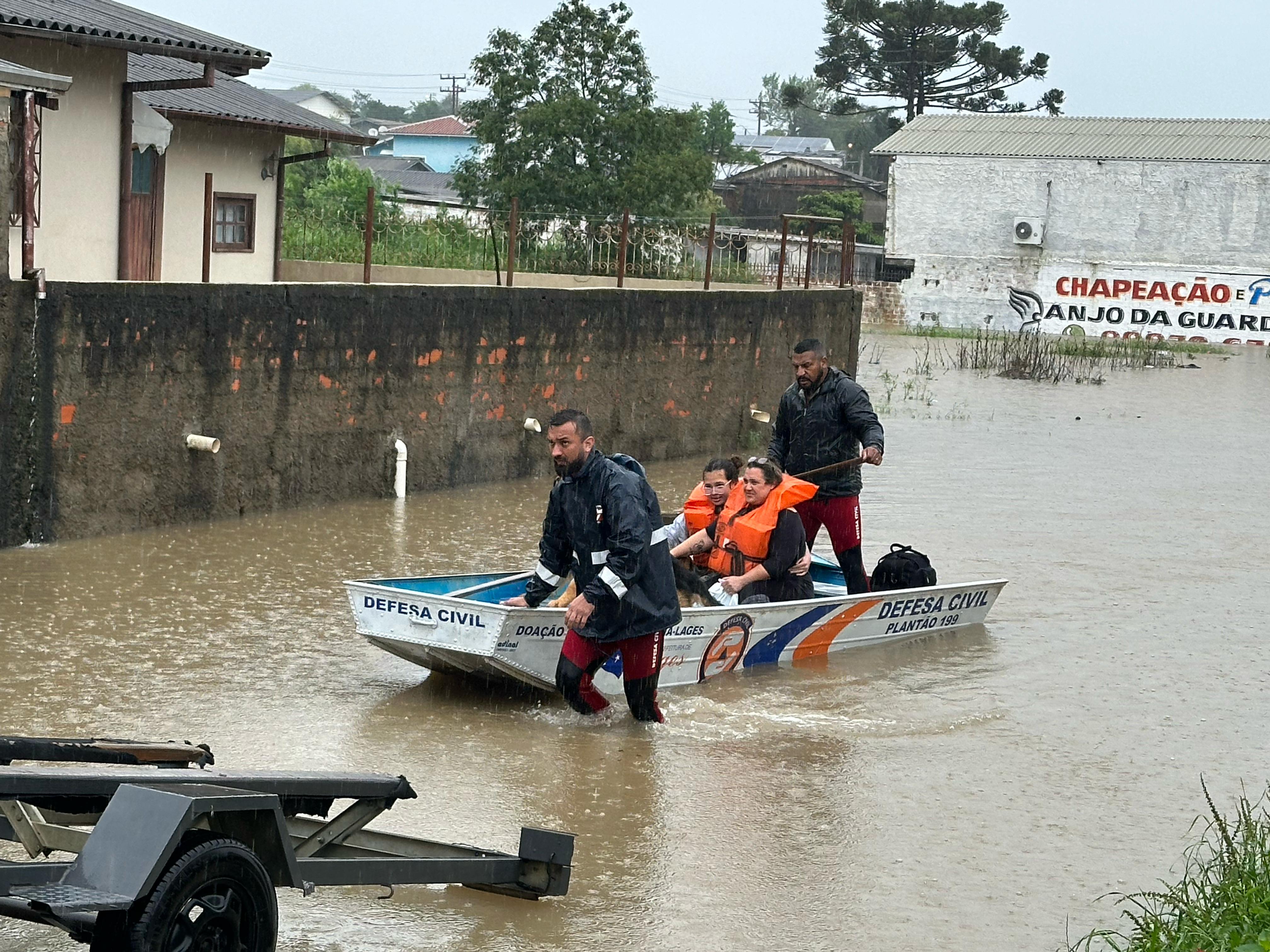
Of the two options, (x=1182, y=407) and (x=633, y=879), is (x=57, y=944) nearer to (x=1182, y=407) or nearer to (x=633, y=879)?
(x=633, y=879)

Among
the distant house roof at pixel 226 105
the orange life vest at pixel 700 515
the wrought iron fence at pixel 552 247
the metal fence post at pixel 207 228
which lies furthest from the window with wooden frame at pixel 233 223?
the orange life vest at pixel 700 515

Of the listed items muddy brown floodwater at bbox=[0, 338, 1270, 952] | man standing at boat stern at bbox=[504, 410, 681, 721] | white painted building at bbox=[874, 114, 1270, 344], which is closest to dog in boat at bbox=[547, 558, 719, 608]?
muddy brown floodwater at bbox=[0, 338, 1270, 952]

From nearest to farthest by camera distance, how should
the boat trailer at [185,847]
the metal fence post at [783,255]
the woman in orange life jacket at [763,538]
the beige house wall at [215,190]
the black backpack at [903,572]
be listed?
1. the boat trailer at [185,847]
2. the woman in orange life jacket at [763,538]
3. the black backpack at [903,572]
4. the beige house wall at [215,190]
5. the metal fence post at [783,255]

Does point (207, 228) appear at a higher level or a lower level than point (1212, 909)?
higher

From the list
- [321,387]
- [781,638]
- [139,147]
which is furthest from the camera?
[139,147]

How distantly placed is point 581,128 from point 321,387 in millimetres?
26063

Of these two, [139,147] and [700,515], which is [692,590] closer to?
[700,515]

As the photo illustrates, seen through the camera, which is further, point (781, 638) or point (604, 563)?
point (781, 638)

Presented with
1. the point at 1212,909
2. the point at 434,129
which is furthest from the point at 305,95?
the point at 1212,909

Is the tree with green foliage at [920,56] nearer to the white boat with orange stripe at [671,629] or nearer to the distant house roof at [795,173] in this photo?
the distant house roof at [795,173]

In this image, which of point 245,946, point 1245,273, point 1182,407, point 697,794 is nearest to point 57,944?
point 245,946

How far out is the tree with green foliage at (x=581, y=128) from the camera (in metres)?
39.8

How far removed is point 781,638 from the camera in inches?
412

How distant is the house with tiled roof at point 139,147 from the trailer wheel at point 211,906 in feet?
28.9
